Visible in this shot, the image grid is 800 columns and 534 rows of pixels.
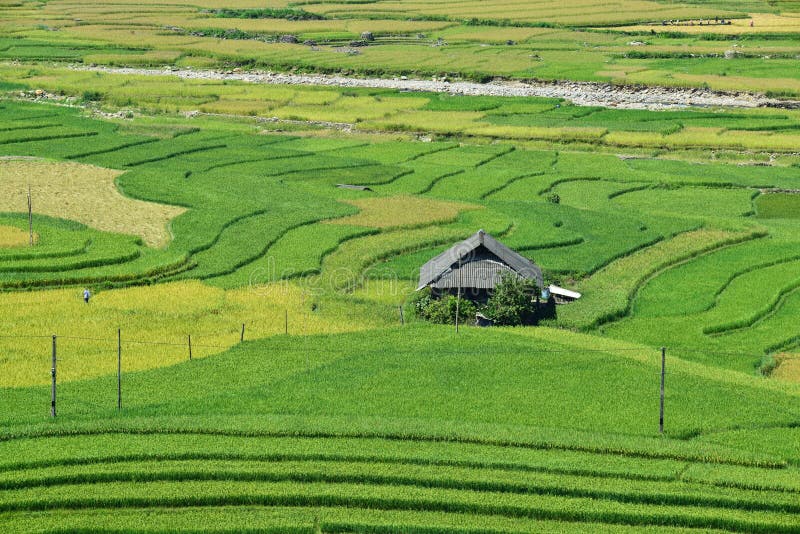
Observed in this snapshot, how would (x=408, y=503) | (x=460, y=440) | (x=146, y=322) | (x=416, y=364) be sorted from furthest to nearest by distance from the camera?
(x=146, y=322) < (x=416, y=364) < (x=460, y=440) < (x=408, y=503)

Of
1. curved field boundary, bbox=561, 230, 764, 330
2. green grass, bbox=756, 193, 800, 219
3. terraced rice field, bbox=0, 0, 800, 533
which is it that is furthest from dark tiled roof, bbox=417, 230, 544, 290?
green grass, bbox=756, 193, 800, 219

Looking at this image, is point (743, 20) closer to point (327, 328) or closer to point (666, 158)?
point (666, 158)

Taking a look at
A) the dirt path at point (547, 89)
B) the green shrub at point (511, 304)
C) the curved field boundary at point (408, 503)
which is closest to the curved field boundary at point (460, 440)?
the curved field boundary at point (408, 503)

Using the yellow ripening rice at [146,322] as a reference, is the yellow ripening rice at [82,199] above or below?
above

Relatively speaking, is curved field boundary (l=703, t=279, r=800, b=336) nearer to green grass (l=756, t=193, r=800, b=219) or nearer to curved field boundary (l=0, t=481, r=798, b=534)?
green grass (l=756, t=193, r=800, b=219)

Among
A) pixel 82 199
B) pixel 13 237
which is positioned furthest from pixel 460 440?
pixel 82 199

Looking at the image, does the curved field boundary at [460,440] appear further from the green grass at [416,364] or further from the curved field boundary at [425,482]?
the curved field boundary at [425,482]

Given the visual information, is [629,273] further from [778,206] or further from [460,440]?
[460,440]
